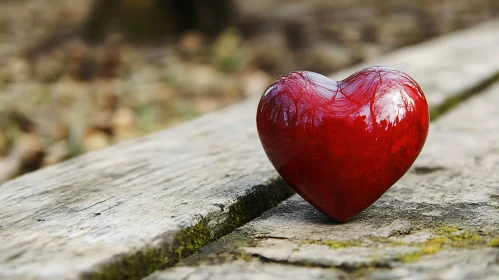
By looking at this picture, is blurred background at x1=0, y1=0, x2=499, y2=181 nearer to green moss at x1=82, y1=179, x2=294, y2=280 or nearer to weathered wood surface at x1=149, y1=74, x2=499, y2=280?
green moss at x1=82, y1=179, x2=294, y2=280

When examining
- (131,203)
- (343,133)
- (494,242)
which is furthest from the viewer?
(131,203)

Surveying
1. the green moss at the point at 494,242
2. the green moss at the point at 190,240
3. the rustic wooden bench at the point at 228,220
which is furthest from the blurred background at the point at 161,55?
the green moss at the point at 494,242

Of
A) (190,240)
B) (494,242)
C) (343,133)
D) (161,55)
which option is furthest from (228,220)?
(161,55)

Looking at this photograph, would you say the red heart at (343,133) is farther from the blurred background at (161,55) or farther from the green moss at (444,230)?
the blurred background at (161,55)

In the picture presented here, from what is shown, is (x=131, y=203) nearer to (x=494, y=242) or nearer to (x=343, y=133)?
(x=343, y=133)

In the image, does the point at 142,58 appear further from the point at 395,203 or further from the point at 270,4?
the point at 395,203
